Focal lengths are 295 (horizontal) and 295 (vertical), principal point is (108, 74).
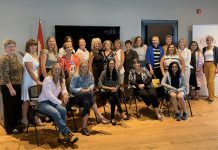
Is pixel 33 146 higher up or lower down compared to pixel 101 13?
lower down

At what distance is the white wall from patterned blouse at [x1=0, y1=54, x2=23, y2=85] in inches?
80.6

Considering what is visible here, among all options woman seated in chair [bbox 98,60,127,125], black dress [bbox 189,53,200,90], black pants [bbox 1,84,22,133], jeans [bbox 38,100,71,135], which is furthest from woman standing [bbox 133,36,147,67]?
black pants [bbox 1,84,22,133]

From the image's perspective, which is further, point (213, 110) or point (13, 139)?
point (213, 110)

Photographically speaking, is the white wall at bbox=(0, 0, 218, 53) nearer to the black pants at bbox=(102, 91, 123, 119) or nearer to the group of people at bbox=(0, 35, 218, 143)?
the group of people at bbox=(0, 35, 218, 143)

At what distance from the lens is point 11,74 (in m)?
4.27

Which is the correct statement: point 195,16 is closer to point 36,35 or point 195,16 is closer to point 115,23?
point 115,23

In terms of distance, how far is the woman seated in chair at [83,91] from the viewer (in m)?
4.37

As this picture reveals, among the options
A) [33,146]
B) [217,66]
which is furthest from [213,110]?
[33,146]

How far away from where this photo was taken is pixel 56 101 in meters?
4.05

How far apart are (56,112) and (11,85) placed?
85 centimetres

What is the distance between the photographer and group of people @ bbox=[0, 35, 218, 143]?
4.18m

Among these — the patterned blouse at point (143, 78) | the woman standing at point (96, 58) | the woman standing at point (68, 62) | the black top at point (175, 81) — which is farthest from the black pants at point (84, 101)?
the black top at point (175, 81)

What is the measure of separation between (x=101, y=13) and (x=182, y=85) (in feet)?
8.52

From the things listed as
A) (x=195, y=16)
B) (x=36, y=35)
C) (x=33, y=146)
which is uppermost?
(x=195, y=16)
